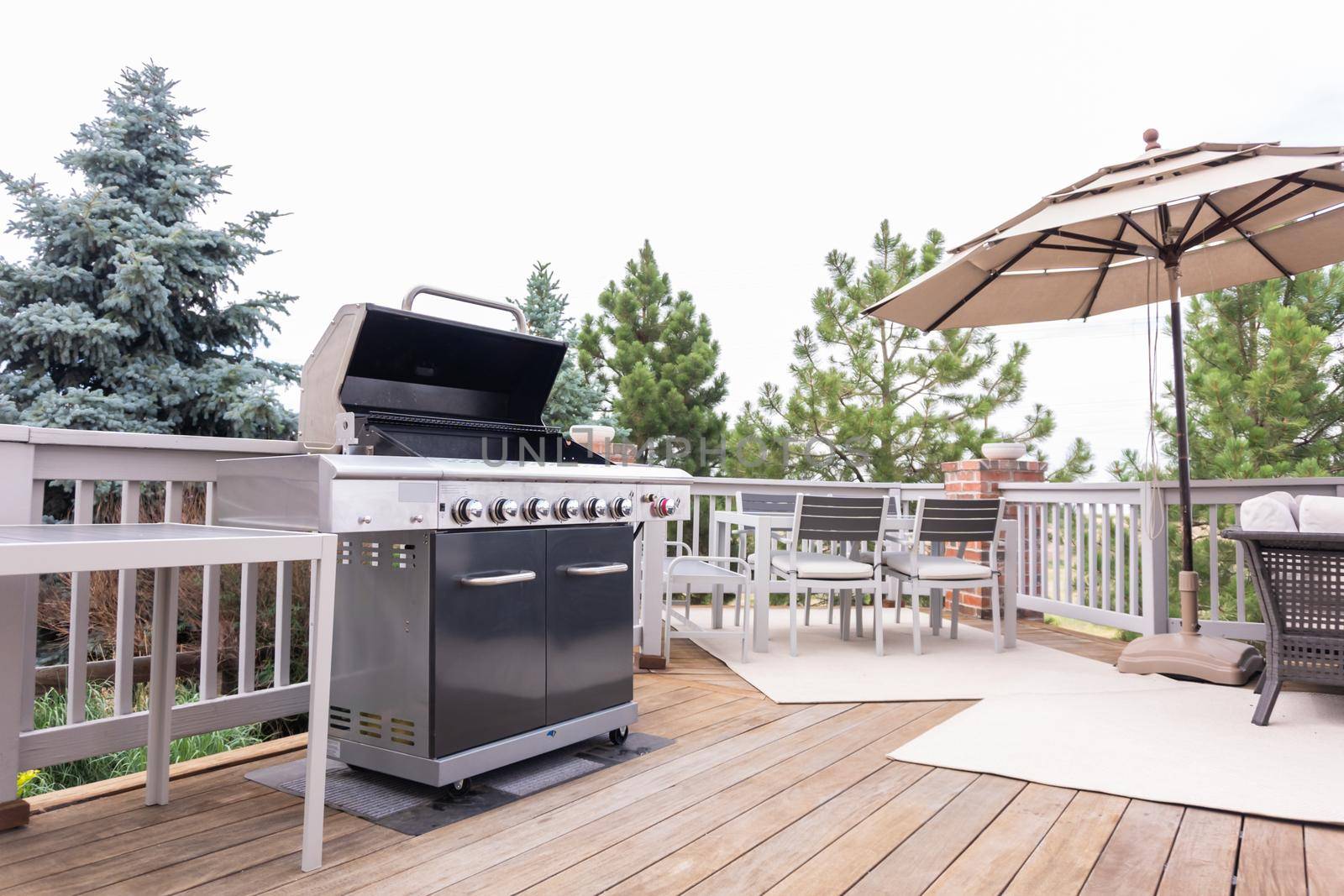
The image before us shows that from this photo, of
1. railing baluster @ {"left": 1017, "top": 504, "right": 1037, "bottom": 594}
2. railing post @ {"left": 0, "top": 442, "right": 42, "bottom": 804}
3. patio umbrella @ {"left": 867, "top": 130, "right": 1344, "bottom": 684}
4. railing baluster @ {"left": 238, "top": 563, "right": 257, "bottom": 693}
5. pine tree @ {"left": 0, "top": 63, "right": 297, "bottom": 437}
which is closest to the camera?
railing post @ {"left": 0, "top": 442, "right": 42, "bottom": 804}

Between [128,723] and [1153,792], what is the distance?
295cm

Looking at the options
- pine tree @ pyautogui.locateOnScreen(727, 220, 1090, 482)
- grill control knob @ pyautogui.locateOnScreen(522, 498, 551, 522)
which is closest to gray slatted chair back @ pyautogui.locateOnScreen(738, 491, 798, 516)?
grill control knob @ pyautogui.locateOnScreen(522, 498, 551, 522)

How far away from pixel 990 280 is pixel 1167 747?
2.56m

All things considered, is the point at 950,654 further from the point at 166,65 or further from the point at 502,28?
the point at 166,65

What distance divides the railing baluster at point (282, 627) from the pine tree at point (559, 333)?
8067mm

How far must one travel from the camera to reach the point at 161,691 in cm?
219

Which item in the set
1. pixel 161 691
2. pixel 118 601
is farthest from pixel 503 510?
pixel 118 601

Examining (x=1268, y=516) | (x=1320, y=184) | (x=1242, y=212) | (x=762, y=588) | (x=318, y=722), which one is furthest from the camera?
(x=762, y=588)

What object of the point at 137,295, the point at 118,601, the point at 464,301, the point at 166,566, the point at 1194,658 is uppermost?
the point at 137,295

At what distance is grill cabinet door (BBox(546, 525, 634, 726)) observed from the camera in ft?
8.15

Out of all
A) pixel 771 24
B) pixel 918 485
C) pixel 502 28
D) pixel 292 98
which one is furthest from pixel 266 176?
pixel 918 485

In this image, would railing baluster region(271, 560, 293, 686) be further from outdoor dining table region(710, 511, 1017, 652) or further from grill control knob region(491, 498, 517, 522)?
outdoor dining table region(710, 511, 1017, 652)

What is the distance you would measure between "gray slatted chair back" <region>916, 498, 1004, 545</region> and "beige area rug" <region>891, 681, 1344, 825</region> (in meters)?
1.15

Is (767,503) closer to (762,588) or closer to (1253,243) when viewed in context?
(762,588)
